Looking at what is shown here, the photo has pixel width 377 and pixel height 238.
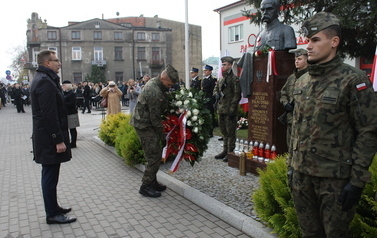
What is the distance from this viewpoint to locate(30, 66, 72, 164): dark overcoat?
4281 mm

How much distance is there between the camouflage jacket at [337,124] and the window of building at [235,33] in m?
28.4

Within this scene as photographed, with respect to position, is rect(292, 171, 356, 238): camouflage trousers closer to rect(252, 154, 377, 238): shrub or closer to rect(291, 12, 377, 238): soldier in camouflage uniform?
rect(291, 12, 377, 238): soldier in camouflage uniform

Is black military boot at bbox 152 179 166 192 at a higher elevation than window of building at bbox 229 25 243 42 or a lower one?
lower

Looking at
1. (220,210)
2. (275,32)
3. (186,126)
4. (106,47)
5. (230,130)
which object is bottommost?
(220,210)

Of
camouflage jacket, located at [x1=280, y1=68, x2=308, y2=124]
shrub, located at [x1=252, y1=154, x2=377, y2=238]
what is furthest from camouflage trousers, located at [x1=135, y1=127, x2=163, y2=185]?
camouflage jacket, located at [x1=280, y1=68, x2=308, y2=124]

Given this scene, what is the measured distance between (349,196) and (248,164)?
416cm

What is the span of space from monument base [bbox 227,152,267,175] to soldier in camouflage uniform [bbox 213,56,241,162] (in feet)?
1.71

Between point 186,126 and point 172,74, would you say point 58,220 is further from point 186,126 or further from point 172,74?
point 172,74

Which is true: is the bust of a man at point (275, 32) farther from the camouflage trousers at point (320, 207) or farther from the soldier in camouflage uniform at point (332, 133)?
the camouflage trousers at point (320, 207)

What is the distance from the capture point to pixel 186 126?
19.1 ft

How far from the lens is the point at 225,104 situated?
7566mm

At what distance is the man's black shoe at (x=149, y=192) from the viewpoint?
5543 millimetres

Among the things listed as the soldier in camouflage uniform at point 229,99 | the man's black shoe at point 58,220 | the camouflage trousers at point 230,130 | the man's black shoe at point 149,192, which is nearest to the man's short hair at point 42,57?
the man's black shoe at point 58,220

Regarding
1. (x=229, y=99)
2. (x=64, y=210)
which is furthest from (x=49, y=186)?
(x=229, y=99)
